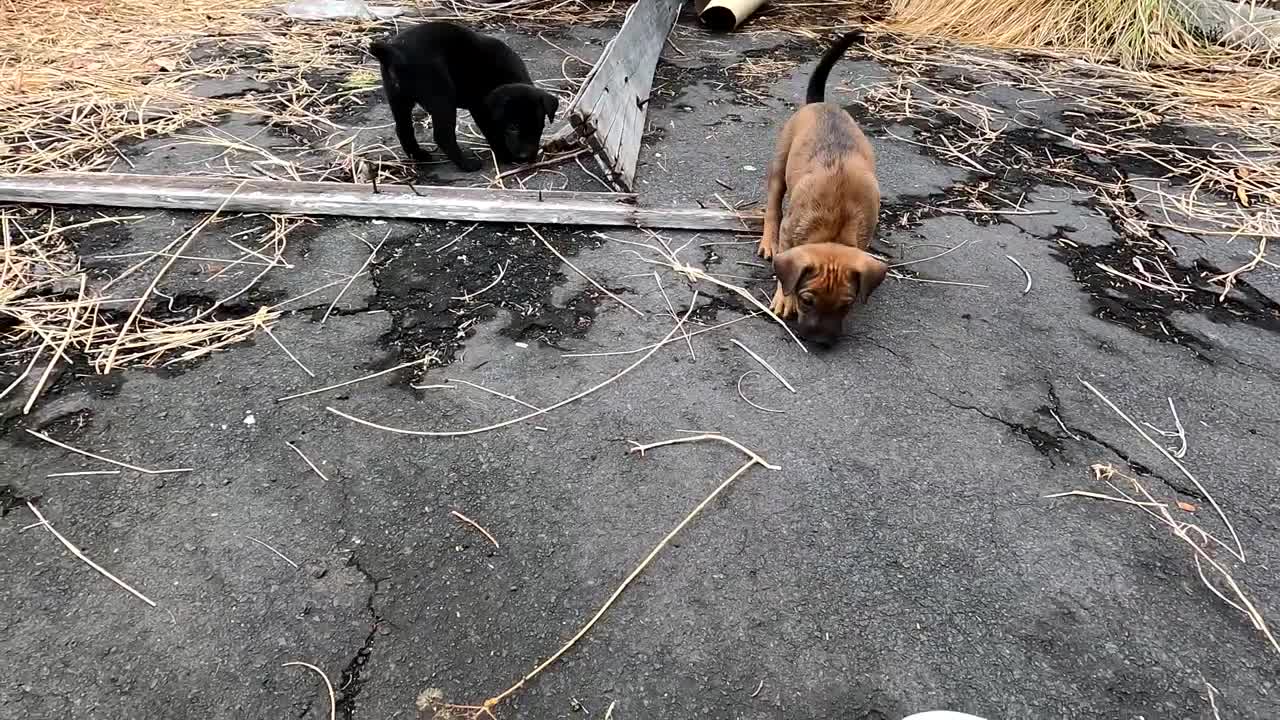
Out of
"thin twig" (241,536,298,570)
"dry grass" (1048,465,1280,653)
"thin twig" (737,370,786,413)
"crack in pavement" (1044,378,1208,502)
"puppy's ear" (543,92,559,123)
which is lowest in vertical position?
"thin twig" (241,536,298,570)

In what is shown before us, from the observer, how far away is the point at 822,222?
3.26m

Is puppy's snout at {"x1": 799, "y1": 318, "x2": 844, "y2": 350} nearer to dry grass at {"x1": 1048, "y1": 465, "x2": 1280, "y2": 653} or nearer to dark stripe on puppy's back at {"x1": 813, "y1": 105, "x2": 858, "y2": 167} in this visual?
dark stripe on puppy's back at {"x1": 813, "y1": 105, "x2": 858, "y2": 167}

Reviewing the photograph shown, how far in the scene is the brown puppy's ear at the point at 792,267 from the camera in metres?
2.90

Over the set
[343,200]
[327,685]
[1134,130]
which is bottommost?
[327,685]

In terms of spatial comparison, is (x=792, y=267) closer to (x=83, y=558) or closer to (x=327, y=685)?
(x=327, y=685)

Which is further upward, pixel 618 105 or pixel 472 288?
pixel 618 105

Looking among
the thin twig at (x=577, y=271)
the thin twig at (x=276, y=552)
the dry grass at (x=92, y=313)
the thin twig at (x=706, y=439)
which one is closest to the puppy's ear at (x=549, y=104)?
the thin twig at (x=577, y=271)

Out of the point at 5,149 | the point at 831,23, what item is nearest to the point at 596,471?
the point at 5,149

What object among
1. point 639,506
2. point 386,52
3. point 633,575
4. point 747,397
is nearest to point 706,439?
point 747,397

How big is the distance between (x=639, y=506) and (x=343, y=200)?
8.86ft

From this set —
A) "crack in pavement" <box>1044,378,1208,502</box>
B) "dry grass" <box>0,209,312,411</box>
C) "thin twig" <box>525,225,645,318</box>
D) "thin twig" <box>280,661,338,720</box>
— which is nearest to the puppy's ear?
"thin twig" <box>525,225,645,318</box>

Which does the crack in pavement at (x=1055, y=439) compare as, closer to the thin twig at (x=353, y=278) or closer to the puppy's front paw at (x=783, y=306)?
the puppy's front paw at (x=783, y=306)

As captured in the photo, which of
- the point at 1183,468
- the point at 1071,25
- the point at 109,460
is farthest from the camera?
the point at 1071,25

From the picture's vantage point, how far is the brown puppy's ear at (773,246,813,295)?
2898mm
